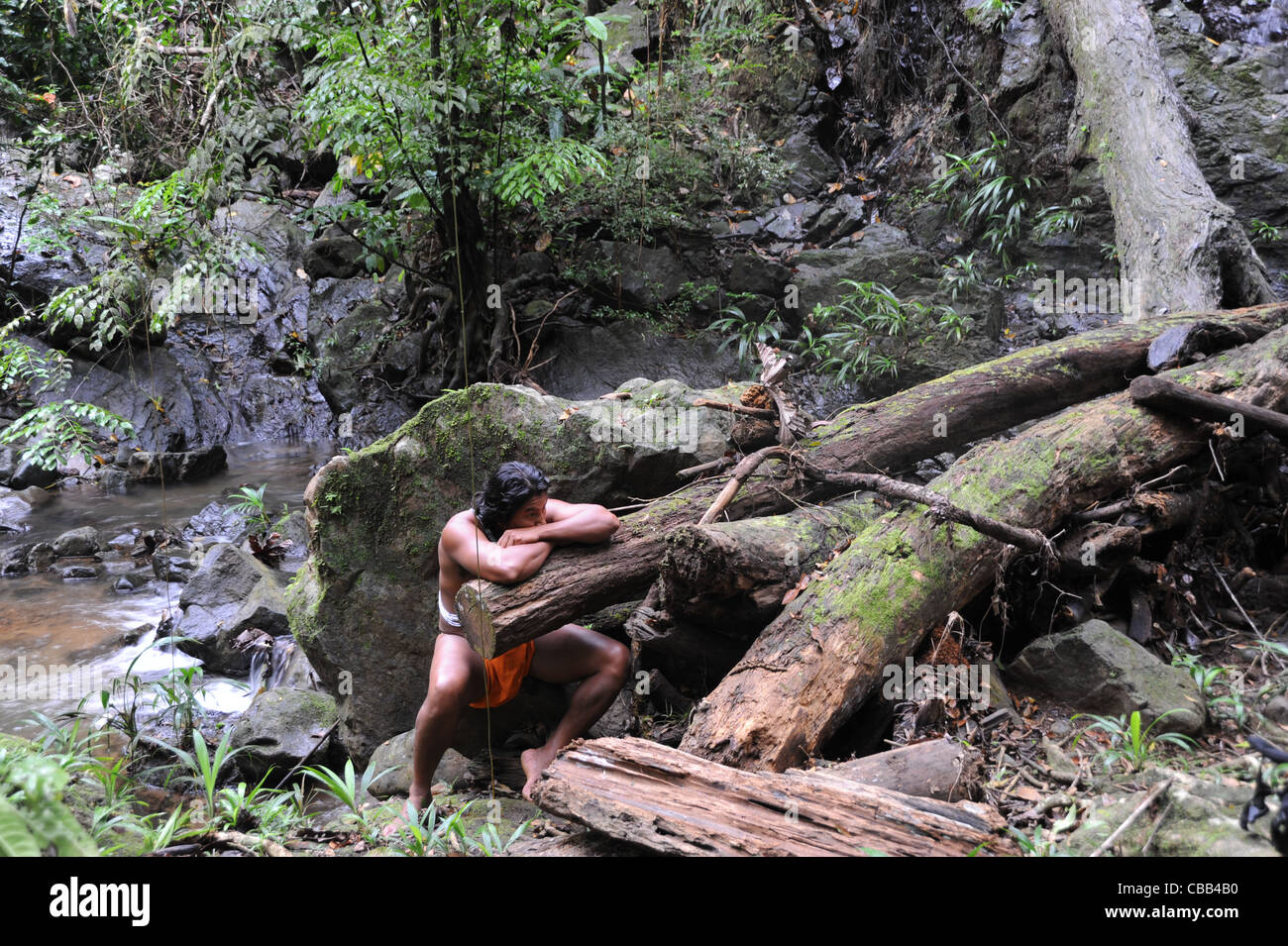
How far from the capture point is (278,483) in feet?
30.5

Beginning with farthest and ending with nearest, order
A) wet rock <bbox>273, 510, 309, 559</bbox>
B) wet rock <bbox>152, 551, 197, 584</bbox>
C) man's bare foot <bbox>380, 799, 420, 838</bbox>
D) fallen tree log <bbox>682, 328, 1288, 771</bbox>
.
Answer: wet rock <bbox>273, 510, 309, 559</bbox> → wet rock <bbox>152, 551, 197, 584</bbox> → fallen tree log <bbox>682, 328, 1288, 771</bbox> → man's bare foot <bbox>380, 799, 420, 838</bbox>

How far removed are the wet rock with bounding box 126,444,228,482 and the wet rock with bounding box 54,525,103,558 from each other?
167 cm

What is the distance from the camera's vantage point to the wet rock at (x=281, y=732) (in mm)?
4492

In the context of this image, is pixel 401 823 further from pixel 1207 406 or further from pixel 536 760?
pixel 1207 406

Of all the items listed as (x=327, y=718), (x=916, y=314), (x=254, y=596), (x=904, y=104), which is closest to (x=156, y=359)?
(x=254, y=596)

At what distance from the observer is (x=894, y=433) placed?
184 inches

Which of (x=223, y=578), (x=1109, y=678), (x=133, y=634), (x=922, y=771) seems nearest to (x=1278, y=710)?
(x=1109, y=678)

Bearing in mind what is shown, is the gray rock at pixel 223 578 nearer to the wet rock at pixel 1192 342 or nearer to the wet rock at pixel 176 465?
the wet rock at pixel 176 465

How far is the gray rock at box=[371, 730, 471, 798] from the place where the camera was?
4047mm

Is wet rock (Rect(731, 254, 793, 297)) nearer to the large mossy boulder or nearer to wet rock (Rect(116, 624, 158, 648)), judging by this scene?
the large mossy boulder

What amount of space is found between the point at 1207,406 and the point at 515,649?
385cm

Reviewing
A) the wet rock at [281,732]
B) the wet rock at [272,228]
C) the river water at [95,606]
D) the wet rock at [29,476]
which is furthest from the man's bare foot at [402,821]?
the wet rock at [272,228]

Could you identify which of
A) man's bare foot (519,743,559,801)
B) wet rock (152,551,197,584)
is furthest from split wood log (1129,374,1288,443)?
wet rock (152,551,197,584)

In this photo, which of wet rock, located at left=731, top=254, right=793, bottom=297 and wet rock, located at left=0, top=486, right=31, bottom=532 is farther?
wet rock, located at left=731, top=254, right=793, bottom=297
